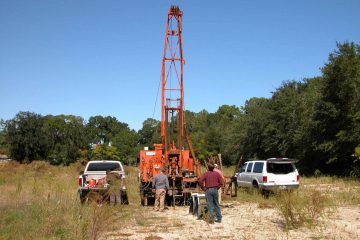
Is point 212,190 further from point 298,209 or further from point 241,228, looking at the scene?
point 298,209

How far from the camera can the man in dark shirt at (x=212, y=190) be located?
40.3 ft

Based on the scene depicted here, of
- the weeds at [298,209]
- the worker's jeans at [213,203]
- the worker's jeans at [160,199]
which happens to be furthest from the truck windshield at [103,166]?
the weeds at [298,209]

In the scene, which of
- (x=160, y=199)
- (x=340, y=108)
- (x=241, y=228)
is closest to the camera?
(x=241, y=228)

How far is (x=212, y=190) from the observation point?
12.4 meters

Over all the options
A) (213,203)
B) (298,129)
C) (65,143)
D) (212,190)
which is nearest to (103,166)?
(212,190)

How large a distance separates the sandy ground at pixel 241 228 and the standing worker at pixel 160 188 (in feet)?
3.41

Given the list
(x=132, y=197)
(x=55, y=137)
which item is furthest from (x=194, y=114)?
(x=132, y=197)

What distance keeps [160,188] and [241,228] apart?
494 centimetres

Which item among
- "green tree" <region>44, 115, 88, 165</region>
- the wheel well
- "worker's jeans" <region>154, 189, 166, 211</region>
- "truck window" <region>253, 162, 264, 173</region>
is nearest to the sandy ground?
"worker's jeans" <region>154, 189, 166, 211</region>

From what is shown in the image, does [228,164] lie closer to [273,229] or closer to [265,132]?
[265,132]

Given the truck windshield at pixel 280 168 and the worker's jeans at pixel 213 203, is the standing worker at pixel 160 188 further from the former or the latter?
the truck windshield at pixel 280 168

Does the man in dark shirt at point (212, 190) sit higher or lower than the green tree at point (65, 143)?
lower

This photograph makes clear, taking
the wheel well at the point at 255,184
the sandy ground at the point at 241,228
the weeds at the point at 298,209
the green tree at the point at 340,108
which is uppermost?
the green tree at the point at 340,108

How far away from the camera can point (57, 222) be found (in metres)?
9.38
